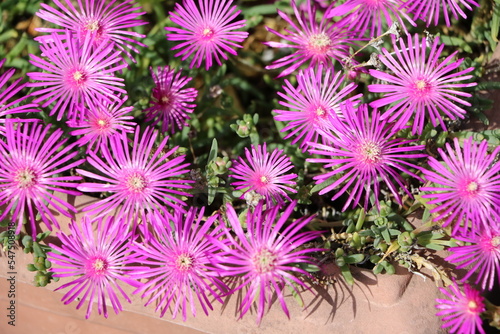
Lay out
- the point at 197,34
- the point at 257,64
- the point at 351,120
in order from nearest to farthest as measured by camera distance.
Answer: the point at 351,120, the point at 197,34, the point at 257,64

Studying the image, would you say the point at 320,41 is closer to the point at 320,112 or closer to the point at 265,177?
the point at 320,112

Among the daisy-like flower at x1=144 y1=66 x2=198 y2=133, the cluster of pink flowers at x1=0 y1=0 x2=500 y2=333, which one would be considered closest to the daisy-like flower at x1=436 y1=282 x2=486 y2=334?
the cluster of pink flowers at x1=0 y1=0 x2=500 y2=333

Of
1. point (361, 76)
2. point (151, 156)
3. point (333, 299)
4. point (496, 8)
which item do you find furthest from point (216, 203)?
point (496, 8)

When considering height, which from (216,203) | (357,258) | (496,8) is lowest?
(357,258)

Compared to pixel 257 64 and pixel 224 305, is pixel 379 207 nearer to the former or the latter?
pixel 224 305

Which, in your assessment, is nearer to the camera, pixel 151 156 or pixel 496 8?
pixel 151 156

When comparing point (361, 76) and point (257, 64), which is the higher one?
point (257, 64)

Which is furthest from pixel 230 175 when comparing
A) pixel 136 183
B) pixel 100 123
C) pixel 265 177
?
pixel 100 123
